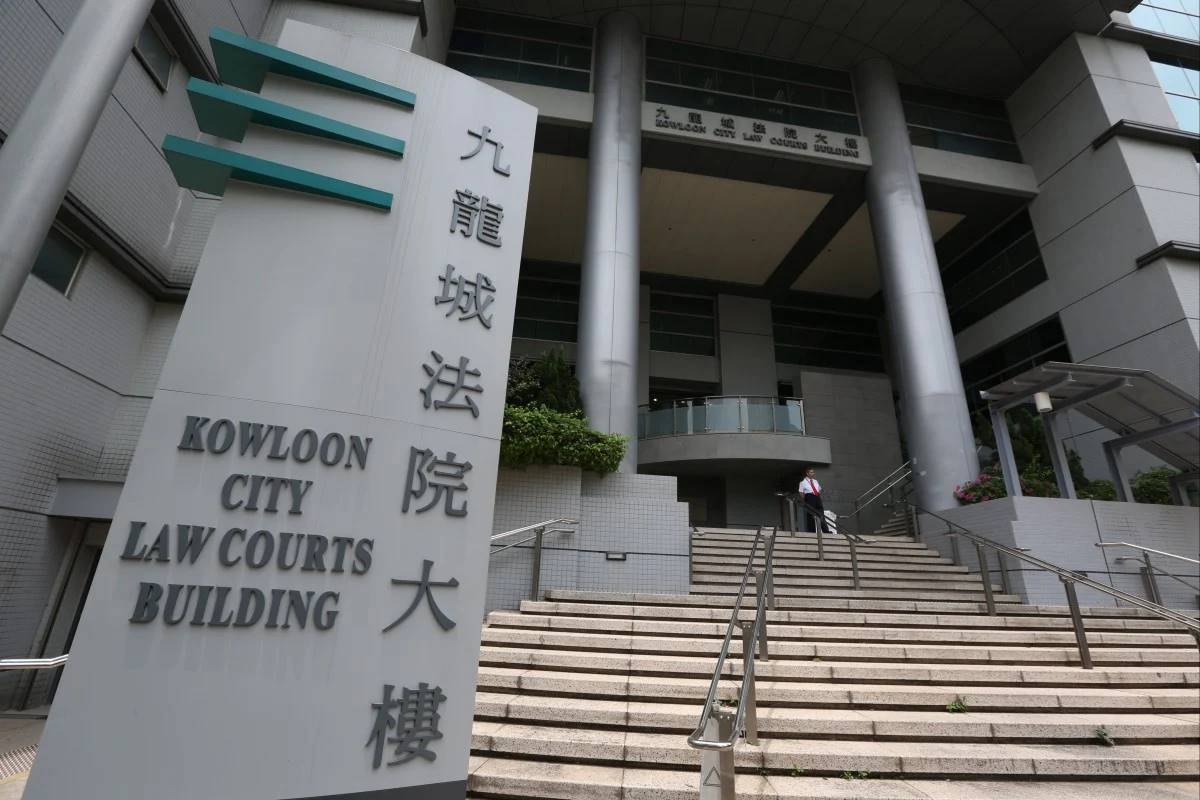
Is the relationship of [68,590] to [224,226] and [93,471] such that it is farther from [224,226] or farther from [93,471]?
[224,226]

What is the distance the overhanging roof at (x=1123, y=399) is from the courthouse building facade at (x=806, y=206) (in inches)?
95.2

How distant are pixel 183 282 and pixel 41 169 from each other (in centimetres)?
656

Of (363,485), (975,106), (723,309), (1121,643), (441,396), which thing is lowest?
(1121,643)

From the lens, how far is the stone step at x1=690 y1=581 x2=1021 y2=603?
26.5ft

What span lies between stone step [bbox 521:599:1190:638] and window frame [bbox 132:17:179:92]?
8699 millimetres

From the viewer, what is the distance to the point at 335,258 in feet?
11.0

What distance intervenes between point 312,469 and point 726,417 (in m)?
13.3

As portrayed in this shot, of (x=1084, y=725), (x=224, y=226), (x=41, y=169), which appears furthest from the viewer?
(x=1084, y=725)

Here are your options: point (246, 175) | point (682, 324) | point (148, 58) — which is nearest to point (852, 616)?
point (246, 175)

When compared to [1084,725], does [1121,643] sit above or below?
above

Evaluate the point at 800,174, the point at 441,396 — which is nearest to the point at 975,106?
the point at 800,174

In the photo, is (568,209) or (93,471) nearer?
(93,471)

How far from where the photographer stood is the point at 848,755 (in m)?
4.01

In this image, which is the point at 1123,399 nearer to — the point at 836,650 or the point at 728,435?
the point at 728,435
